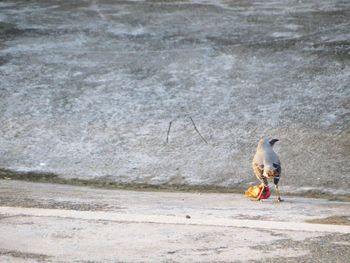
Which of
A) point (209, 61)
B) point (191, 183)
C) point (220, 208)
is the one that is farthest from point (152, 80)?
point (220, 208)

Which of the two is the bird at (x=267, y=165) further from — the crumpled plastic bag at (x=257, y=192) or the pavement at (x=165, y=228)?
the pavement at (x=165, y=228)

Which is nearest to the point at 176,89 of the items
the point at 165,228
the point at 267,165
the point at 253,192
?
the point at 253,192

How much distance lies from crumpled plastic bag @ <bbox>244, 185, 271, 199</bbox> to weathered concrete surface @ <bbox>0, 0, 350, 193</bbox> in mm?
528

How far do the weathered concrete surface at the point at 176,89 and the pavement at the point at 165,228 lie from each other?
1097 mm

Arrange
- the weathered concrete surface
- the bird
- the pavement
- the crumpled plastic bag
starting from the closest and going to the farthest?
the pavement, the bird, the crumpled plastic bag, the weathered concrete surface

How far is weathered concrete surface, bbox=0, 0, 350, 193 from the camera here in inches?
355

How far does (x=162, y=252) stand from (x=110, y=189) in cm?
280

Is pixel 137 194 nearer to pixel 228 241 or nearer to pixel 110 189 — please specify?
pixel 110 189

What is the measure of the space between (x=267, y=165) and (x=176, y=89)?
9.25 feet

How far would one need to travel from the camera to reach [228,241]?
604 centimetres

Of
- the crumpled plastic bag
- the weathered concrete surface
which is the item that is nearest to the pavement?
the crumpled plastic bag

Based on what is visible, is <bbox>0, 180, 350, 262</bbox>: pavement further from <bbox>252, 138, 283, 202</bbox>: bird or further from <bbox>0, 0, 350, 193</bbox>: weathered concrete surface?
<bbox>0, 0, 350, 193</bbox>: weathered concrete surface

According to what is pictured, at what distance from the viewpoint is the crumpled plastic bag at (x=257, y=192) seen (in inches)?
311

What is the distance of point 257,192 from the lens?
798 cm
